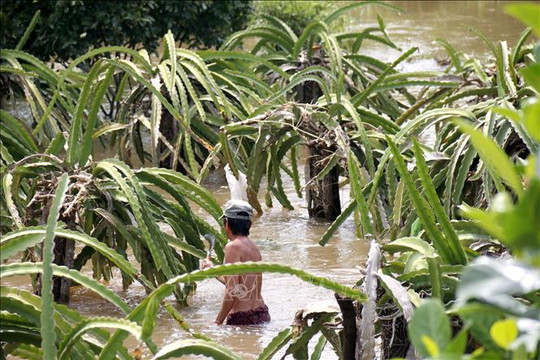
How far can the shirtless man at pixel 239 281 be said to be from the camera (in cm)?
514

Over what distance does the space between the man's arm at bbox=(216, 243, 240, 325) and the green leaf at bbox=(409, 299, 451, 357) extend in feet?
12.9

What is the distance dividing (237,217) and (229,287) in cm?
35

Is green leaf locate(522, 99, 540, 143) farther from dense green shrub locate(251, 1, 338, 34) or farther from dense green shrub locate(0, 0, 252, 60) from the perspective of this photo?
dense green shrub locate(251, 1, 338, 34)

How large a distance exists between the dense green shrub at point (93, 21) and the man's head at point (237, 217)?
15.1ft

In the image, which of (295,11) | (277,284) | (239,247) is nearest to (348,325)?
(239,247)

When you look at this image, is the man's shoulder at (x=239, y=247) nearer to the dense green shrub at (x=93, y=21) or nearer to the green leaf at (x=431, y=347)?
the green leaf at (x=431, y=347)

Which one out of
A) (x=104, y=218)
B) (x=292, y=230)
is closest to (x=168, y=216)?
(x=104, y=218)

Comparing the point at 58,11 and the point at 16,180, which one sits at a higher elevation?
the point at 58,11

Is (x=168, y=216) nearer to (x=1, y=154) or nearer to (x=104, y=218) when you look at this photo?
(x=104, y=218)

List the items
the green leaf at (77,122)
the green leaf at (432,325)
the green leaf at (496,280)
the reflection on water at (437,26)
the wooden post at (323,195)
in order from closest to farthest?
the green leaf at (496,280), the green leaf at (432,325), the green leaf at (77,122), the wooden post at (323,195), the reflection on water at (437,26)

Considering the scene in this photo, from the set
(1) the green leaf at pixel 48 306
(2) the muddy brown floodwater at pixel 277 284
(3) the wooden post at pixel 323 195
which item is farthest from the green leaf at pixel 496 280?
(3) the wooden post at pixel 323 195

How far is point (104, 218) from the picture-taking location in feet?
16.5

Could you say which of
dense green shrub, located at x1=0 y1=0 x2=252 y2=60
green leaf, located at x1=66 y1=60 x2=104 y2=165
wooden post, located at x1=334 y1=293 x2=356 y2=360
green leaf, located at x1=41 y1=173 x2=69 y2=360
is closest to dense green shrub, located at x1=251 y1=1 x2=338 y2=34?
dense green shrub, located at x1=0 y1=0 x2=252 y2=60

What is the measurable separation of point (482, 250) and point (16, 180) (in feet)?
8.08
